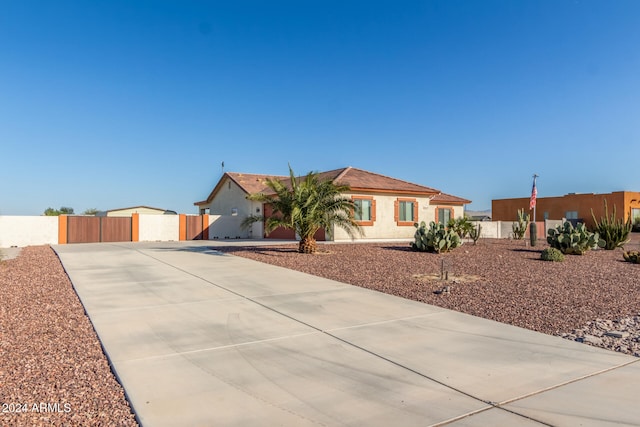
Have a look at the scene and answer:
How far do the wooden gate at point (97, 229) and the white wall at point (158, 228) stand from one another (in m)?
0.89

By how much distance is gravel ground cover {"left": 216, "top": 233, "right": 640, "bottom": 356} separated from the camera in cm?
681

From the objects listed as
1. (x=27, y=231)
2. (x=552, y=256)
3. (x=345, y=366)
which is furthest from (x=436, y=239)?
(x=27, y=231)

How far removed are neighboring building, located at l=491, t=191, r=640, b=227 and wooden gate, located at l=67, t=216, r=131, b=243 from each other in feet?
134

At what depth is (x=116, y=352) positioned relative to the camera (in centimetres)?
524

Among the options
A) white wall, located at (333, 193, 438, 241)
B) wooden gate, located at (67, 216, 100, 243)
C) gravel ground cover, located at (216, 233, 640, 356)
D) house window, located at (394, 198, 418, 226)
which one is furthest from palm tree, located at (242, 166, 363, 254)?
wooden gate, located at (67, 216, 100, 243)

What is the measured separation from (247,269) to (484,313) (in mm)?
7430

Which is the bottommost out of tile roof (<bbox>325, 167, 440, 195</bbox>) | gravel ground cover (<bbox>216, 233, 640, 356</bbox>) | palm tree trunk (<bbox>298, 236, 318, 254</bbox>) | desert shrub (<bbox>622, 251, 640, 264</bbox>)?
gravel ground cover (<bbox>216, 233, 640, 356</bbox>)

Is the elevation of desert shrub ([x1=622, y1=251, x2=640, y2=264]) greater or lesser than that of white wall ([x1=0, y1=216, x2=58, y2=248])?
lesser

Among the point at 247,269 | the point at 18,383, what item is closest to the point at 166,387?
the point at 18,383

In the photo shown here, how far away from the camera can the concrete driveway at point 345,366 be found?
370 centimetres

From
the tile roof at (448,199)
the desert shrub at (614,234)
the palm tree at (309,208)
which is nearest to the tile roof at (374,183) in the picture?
the tile roof at (448,199)

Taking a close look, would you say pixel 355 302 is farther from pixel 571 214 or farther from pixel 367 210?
pixel 571 214

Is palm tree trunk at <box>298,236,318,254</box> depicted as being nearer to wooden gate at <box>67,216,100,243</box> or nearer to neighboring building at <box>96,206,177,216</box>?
wooden gate at <box>67,216,100,243</box>

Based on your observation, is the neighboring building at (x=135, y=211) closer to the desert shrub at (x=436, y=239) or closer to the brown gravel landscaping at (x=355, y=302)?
the brown gravel landscaping at (x=355, y=302)
